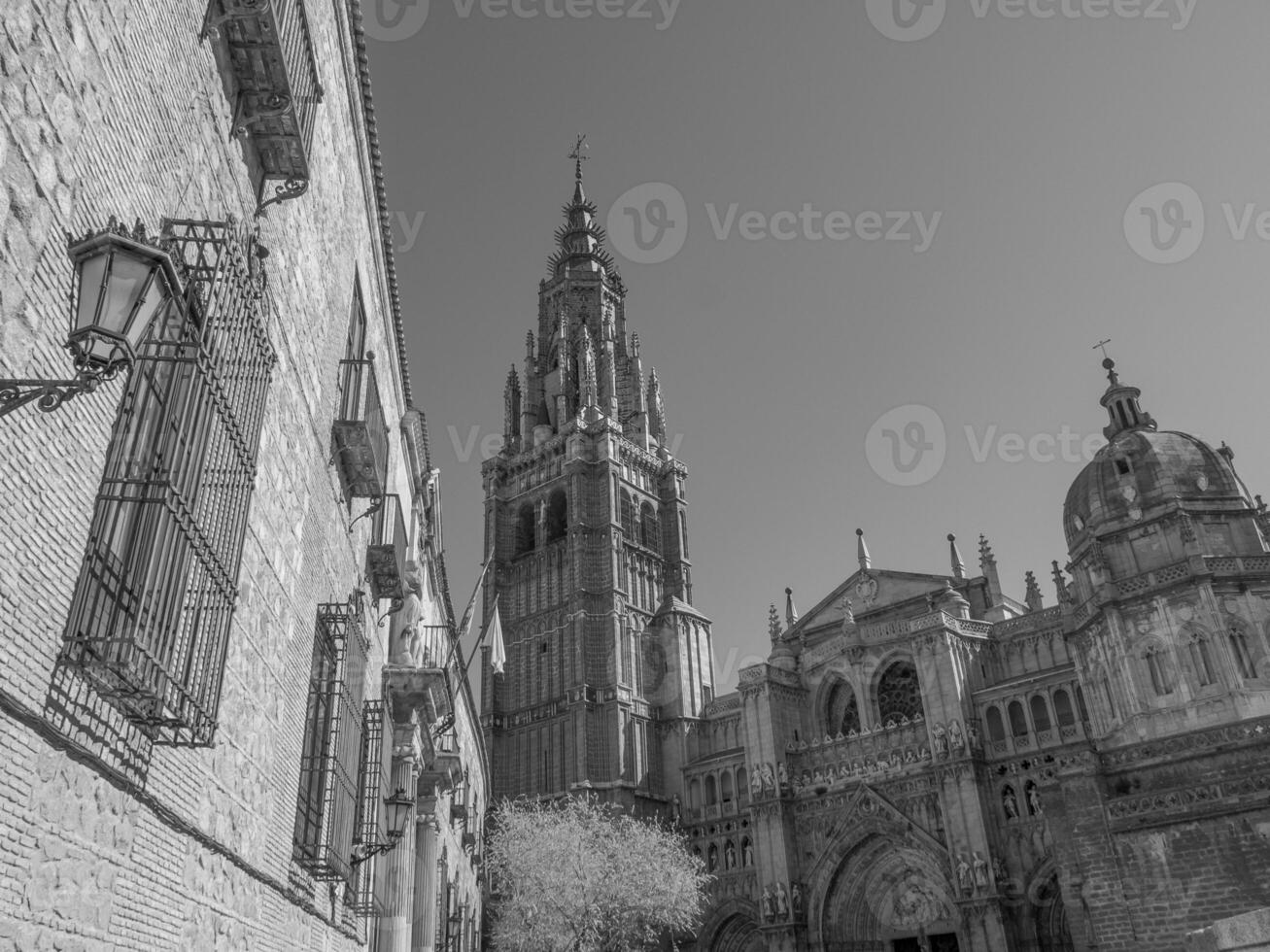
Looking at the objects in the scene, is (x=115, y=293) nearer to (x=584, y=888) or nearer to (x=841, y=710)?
(x=584, y=888)

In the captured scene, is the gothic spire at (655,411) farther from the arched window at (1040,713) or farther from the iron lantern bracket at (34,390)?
the iron lantern bracket at (34,390)

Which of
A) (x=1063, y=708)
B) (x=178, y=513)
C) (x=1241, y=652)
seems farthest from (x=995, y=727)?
(x=178, y=513)

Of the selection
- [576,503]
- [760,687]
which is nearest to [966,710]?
[760,687]

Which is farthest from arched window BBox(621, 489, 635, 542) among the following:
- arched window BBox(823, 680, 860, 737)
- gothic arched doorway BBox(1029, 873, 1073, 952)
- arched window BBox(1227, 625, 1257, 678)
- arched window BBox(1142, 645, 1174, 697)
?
arched window BBox(1227, 625, 1257, 678)

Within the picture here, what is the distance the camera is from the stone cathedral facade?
74.9 ft

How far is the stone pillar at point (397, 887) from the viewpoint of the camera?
14250mm

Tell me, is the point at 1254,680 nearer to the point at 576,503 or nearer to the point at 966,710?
the point at 966,710

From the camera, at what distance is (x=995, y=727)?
3744 cm

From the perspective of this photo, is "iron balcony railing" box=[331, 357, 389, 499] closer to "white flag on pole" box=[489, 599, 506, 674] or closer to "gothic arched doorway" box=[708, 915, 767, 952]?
"white flag on pole" box=[489, 599, 506, 674]

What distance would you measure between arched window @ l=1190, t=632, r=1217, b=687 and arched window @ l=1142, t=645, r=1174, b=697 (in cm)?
75

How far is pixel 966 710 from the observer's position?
124 ft

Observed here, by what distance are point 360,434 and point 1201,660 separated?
26398mm

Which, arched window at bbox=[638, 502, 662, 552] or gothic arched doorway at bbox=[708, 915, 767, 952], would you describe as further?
arched window at bbox=[638, 502, 662, 552]

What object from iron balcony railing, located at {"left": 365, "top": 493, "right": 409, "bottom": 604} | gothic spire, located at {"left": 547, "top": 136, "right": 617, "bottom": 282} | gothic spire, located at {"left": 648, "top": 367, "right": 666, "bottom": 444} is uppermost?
gothic spire, located at {"left": 547, "top": 136, "right": 617, "bottom": 282}
